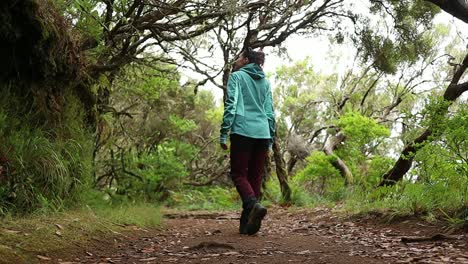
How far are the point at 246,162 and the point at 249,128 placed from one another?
0.40 metres

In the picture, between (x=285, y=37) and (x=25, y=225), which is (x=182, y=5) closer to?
(x=25, y=225)

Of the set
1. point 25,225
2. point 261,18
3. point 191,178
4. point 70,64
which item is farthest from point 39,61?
point 191,178

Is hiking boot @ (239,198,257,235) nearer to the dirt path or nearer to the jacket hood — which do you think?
the dirt path

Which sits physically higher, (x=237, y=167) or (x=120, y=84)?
(x=120, y=84)

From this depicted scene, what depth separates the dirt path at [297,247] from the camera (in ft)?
11.8

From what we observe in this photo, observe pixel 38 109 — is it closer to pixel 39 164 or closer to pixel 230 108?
pixel 39 164

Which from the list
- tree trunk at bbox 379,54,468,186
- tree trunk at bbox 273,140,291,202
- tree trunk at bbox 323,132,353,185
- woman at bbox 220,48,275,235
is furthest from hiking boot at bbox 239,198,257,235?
tree trunk at bbox 323,132,353,185

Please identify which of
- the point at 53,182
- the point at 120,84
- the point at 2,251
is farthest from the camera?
the point at 120,84

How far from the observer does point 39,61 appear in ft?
18.1

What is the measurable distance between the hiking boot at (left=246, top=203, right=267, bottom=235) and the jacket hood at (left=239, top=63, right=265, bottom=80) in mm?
1628

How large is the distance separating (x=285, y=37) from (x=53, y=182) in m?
8.08

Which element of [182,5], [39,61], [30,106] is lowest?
[30,106]

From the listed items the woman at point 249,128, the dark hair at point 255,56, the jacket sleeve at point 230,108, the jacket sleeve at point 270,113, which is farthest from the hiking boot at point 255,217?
the dark hair at point 255,56

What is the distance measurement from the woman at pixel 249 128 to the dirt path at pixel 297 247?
369 millimetres
